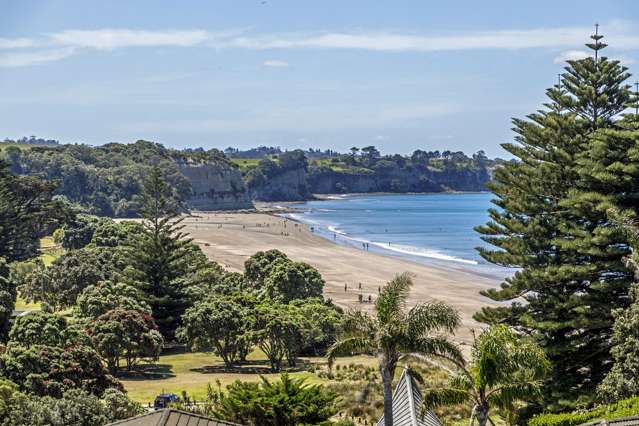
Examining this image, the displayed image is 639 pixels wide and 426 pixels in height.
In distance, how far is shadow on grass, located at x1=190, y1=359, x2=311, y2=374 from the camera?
3412cm

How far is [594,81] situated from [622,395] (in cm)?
1137

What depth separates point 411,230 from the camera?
381 feet

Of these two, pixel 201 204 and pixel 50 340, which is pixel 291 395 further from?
pixel 201 204

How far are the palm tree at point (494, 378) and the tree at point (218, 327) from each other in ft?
62.2

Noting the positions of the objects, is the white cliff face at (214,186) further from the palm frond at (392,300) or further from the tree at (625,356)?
the palm frond at (392,300)

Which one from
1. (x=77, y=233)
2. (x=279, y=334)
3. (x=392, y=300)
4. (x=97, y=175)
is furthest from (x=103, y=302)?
(x=97, y=175)

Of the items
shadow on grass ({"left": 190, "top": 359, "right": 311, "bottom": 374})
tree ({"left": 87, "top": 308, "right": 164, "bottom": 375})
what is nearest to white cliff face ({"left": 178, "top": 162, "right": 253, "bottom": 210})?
shadow on grass ({"left": 190, "top": 359, "right": 311, "bottom": 374})

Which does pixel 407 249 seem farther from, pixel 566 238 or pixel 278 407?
pixel 278 407

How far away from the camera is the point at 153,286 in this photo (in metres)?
42.7

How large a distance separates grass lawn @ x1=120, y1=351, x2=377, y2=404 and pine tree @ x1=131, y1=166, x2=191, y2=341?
3388 millimetres

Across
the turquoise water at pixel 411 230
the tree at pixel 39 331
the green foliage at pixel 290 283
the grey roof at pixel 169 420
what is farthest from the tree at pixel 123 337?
the turquoise water at pixel 411 230

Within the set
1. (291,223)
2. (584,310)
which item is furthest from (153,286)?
(291,223)

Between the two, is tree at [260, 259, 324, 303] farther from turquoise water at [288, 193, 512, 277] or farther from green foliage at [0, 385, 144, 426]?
turquoise water at [288, 193, 512, 277]

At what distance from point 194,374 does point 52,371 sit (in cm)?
953
